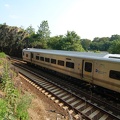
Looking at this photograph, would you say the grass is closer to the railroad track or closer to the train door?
the railroad track

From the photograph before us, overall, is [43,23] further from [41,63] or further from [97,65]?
[97,65]

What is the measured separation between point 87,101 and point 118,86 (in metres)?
2.29

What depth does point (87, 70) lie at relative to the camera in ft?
43.7

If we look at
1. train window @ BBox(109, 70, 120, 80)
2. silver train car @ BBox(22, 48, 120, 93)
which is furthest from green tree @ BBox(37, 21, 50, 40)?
train window @ BBox(109, 70, 120, 80)

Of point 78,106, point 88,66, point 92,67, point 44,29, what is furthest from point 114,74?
point 44,29

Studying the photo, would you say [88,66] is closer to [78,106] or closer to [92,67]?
[92,67]

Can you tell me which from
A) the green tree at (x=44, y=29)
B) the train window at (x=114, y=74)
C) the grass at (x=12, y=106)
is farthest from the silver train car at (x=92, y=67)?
the green tree at (x=44, y=29)

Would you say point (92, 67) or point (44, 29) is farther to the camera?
point (44, 29)

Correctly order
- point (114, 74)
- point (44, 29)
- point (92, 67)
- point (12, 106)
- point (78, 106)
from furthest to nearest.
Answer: point (44, 29) < point (92, 67) < point (114, 74) < point (78, 106) < point (12, 106)

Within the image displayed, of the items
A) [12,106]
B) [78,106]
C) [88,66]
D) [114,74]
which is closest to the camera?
[12,106]

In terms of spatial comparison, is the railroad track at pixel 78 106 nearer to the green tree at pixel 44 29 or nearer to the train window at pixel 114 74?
the train window at pixel 114 74

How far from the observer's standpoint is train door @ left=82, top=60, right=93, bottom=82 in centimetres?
1292

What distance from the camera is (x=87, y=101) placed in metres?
11.1

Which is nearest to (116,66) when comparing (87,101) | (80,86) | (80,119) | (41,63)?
(87,101)
